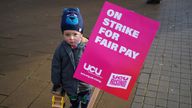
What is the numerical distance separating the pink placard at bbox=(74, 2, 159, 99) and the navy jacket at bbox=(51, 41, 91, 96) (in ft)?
1.41

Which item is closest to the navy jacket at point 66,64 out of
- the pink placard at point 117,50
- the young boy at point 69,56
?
the young boy at point 69,56

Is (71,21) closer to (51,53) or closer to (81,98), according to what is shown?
(81,98)

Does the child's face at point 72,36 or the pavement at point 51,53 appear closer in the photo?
the child's face at point 72,36

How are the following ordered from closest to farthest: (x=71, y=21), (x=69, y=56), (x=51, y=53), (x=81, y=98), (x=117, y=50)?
(x=117, y=50) < (x=71, y=21) < (x=69, y=56) < (x=81, y=98) < (x=51, y=53)

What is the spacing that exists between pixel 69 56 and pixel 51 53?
8.31 feet

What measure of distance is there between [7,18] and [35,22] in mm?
853

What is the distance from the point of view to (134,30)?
2.34 meters

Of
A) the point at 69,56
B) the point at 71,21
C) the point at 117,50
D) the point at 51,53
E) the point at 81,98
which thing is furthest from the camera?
the point at 51,53

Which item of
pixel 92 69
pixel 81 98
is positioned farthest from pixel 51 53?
pixel 92 69

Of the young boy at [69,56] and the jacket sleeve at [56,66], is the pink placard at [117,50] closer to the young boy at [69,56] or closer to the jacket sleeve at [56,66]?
the young boy at [69,56]

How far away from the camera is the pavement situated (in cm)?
395

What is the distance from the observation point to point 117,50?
2350 millimetres

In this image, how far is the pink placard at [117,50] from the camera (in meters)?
2.33

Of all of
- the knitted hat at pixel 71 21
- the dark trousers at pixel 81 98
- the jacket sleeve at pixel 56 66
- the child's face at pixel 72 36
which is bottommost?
the dark trousers at pixel 81 98
